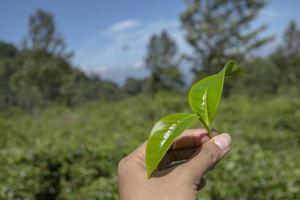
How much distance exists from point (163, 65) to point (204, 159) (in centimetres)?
3331

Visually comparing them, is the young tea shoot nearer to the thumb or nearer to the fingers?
the thumb

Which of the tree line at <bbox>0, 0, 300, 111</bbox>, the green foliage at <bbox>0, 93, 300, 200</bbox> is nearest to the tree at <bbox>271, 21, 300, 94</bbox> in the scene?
the tree line at <bbox>0, 0, 300, 111</bbox>

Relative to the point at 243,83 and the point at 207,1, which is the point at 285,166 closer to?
the point at 207,1

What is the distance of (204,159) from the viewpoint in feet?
3.45

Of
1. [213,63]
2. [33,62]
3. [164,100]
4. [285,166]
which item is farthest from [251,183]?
[33,62]

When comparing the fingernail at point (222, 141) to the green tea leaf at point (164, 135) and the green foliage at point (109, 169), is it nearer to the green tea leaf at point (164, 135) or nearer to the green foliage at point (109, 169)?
the green tea leaf at point (164, 135)

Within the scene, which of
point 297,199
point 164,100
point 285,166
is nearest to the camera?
point 297,199

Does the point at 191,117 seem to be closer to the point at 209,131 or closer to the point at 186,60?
the point at 209,131

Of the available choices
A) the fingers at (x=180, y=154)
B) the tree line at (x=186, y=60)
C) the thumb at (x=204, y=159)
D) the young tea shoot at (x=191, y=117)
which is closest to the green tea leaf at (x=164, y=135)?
the young tea shoot at (x=191, y=117)

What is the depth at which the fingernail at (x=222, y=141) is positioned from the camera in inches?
42.9

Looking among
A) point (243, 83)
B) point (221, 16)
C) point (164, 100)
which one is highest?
point (221, 16)

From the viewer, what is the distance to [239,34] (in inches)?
939

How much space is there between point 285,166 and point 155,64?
3143 centimetres

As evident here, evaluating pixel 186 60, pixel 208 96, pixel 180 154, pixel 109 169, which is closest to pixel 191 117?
pixel 208 96
